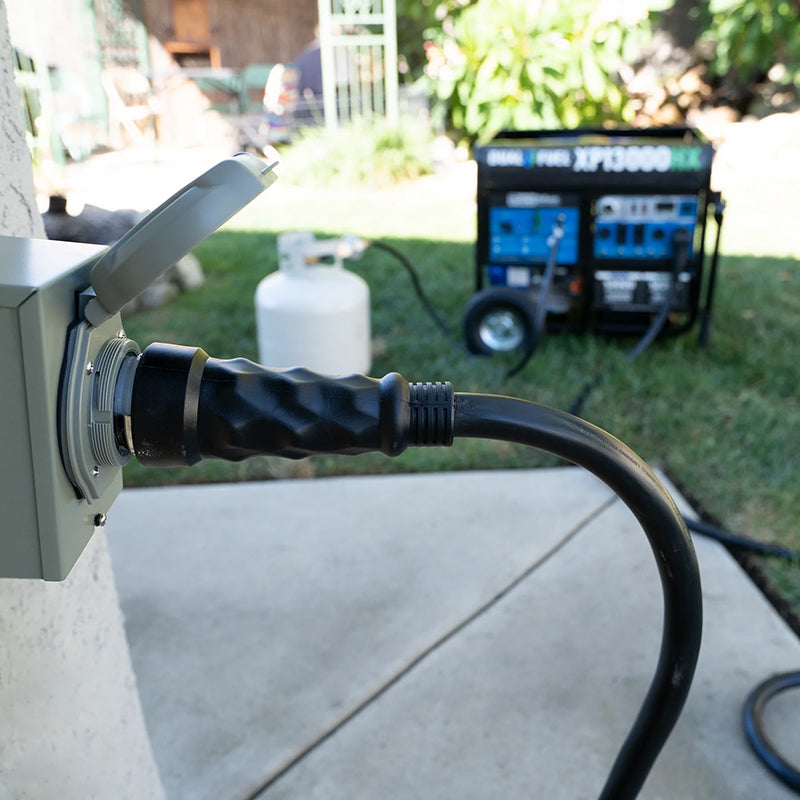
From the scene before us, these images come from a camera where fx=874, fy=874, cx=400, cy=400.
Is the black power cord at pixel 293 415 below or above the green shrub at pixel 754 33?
below

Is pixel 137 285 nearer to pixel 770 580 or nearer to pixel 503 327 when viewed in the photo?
pixel 770 580

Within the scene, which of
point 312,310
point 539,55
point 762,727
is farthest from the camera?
point 539,55

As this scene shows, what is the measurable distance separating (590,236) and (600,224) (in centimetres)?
6

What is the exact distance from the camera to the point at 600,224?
12.1 ft

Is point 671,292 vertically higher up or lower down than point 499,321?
higher up

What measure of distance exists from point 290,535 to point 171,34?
12047mm

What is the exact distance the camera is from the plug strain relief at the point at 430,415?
0.74 metres

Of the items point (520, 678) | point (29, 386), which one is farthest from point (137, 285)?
point (520, 678)

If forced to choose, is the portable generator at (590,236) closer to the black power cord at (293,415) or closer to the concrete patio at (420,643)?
the concrete patio at (420,643)

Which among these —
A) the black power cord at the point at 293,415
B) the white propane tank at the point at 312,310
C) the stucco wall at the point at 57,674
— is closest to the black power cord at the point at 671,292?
the white propane tank at the point at 312,310

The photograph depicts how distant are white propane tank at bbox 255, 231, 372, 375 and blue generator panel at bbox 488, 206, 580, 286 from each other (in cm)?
76

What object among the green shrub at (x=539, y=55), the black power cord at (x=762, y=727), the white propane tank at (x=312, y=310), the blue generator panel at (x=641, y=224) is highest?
the green shrub at (x=539, y=55)

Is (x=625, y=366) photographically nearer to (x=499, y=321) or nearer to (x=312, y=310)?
(x=499, y=321)

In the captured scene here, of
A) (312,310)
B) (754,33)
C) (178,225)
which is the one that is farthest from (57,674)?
(754,33)
